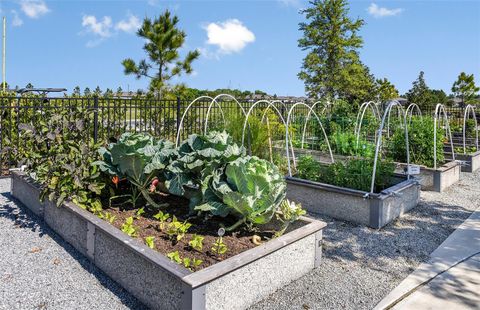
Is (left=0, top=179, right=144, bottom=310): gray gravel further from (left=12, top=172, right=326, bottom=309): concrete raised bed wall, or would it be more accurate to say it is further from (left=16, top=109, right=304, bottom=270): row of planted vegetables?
(left=16, top=109, right=304, bottom=270): row of planted vegetables

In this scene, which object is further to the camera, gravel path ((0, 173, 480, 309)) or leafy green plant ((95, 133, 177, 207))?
leafy green plant ((95, 133, 177, 207))

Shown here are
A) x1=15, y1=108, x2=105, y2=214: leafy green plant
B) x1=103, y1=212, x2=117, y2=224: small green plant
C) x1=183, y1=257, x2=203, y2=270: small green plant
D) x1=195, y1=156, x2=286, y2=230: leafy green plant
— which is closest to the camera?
x1=183, y1=257, x2=203, y2=270: small green plant

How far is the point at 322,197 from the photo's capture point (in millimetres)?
4562

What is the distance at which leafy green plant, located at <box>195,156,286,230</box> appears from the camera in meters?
2.91

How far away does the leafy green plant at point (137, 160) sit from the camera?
3482 mm

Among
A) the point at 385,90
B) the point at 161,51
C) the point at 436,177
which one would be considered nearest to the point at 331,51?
the point at 385,90

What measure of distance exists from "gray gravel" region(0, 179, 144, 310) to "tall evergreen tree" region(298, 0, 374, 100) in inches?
908

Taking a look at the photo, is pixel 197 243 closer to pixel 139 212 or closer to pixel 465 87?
pixel 139 212

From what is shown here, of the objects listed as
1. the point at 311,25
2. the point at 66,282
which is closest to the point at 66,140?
the point at 66,282

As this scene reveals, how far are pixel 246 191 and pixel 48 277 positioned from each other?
5.70 ft

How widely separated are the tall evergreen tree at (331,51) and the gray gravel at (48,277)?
75.6 ft

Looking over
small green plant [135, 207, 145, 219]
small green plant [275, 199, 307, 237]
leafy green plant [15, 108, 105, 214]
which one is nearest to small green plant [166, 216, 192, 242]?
small green plant [135, 207, 145, 219]

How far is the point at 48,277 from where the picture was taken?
9.39 ft

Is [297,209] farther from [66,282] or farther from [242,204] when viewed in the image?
[66,282]
